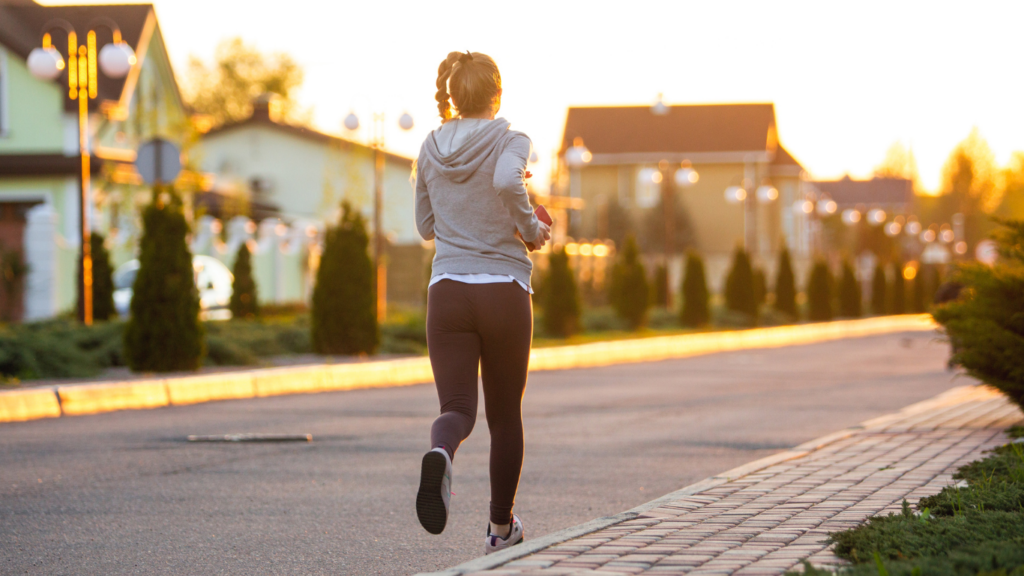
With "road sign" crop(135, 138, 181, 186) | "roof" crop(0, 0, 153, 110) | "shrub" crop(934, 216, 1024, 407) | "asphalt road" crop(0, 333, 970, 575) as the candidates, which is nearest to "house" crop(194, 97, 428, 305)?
"roof" crop(0, 0, 153, 110)

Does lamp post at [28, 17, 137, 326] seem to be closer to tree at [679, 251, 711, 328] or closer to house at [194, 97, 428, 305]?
tree at [679, 251, 711, 328]

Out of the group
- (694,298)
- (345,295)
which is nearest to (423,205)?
(345,295)

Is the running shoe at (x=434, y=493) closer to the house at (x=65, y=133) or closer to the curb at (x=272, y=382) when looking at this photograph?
the curb at (x=272, y=382)

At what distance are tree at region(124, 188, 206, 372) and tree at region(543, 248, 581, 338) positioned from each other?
11508 mm

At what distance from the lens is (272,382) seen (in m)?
14.7

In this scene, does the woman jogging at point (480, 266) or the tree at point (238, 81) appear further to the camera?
the tree at point (238, 81)

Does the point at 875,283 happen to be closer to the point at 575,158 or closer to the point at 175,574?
the point at 575,158

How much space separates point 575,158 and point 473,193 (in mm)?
28712

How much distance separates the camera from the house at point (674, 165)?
68125 millimetres

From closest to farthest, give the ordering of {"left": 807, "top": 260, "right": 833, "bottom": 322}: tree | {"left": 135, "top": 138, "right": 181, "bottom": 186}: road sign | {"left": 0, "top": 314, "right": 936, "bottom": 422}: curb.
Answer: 1. {"left": 0, "top": 314, "right": 936, "bottom": 422}: curb
2. {"left": 135, "top": 138, "right": 181, "bottom": 186}: road sign
3. {"left": 807, "top": 260, "right": 833, "bottom": 322}: tree

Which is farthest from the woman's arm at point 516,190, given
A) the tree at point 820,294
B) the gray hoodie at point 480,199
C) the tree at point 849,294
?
the tree at point 849,294

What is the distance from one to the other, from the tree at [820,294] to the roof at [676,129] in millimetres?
24546

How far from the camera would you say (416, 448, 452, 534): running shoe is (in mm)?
4273

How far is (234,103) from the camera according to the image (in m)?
94.6
